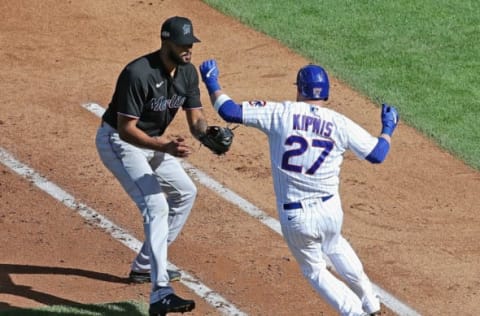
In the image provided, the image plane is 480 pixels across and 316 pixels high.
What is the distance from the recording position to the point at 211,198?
430 inches

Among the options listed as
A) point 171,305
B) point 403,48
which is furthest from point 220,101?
point 403,48

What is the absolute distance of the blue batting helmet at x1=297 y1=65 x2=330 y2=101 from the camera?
27.0 ft

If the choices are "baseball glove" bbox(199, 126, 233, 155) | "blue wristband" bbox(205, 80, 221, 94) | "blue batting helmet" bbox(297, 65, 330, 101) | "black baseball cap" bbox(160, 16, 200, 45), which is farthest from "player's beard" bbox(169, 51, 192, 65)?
"blue batting helmet" bbox(297, 65, 330, 101)

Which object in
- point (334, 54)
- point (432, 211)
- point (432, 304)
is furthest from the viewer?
point (334, 54)

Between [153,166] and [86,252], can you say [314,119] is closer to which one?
[153,166]

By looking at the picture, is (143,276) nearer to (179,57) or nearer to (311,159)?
(179,57)

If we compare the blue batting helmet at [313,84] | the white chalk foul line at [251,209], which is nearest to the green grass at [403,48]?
the white chalk foul line at [251,209]

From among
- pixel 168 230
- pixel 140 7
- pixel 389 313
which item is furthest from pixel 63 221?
pixel 140 7

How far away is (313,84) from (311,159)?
526 millimetres

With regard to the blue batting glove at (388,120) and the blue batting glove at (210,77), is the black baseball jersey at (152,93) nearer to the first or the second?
the blue batting glove at (210,77)

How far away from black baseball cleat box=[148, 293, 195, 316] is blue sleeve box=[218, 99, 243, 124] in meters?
1.34

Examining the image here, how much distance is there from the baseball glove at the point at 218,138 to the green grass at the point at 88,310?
1.34 m

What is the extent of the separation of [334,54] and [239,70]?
4.00 feet

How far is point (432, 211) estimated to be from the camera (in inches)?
428
